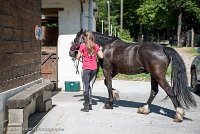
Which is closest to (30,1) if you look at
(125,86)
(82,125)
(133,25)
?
(82,125)

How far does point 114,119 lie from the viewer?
8.86 meters

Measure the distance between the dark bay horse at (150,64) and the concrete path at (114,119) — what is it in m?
0.36

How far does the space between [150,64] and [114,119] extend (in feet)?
5.05

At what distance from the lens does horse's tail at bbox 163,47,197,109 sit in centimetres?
890

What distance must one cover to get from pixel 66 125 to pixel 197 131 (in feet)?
8.52

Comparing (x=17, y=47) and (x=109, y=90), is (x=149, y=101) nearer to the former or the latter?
(x=109, y=90)

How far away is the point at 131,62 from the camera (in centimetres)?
979

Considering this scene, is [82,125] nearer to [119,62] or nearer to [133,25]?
[119,62]

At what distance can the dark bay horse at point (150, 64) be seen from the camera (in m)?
8.93

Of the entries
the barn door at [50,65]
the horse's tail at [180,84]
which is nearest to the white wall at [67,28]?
the barn door at [50,65]

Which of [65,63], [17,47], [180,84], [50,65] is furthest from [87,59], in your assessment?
[50,65]

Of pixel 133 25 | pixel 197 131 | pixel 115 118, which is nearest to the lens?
pixel 197 131

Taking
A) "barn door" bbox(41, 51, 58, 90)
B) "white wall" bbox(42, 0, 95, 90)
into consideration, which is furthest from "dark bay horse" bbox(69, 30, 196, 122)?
"barn door" bbox(41, 51, 58, 90)

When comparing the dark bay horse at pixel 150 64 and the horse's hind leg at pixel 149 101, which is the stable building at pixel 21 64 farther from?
the horse's hind leg at pixel 149 101
